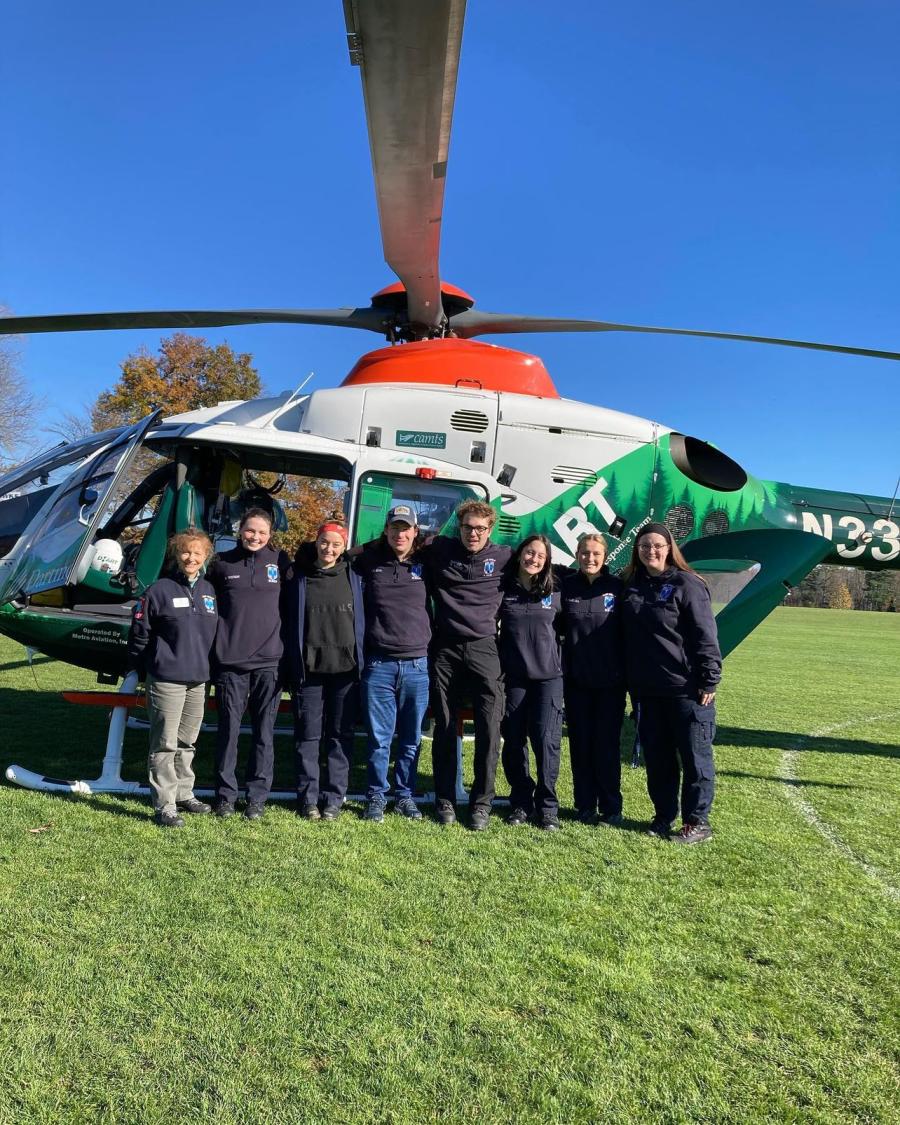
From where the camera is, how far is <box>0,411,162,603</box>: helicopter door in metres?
5.34

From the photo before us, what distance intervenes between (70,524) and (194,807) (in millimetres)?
2425

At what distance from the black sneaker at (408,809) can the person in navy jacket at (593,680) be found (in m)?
1.06

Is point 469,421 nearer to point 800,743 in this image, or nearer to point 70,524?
point 70,524

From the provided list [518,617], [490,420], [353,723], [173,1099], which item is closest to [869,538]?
[490,420]

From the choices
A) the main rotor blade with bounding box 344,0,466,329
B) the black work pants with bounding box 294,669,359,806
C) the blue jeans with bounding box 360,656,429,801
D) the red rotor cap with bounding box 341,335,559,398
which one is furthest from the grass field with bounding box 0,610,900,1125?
the red rotor cap with bounding box 341,335,559,398

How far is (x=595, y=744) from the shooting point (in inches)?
187

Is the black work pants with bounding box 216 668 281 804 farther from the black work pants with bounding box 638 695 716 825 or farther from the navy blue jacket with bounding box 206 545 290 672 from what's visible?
the black work pants with bounding box 638 695 716 825

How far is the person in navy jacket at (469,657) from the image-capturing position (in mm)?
4570

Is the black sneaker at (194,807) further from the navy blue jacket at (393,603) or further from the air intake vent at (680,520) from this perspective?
the air intake vent at (680,520)

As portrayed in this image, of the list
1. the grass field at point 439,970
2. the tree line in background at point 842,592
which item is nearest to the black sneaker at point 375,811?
the grass field at point 439,970

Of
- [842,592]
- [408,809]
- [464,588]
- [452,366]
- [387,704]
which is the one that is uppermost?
[452,366]

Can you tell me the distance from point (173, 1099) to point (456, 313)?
5.90 meters

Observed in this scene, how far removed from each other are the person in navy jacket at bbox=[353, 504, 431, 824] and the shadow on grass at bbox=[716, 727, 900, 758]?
457 cm

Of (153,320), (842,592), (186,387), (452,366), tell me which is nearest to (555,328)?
(452,366)
